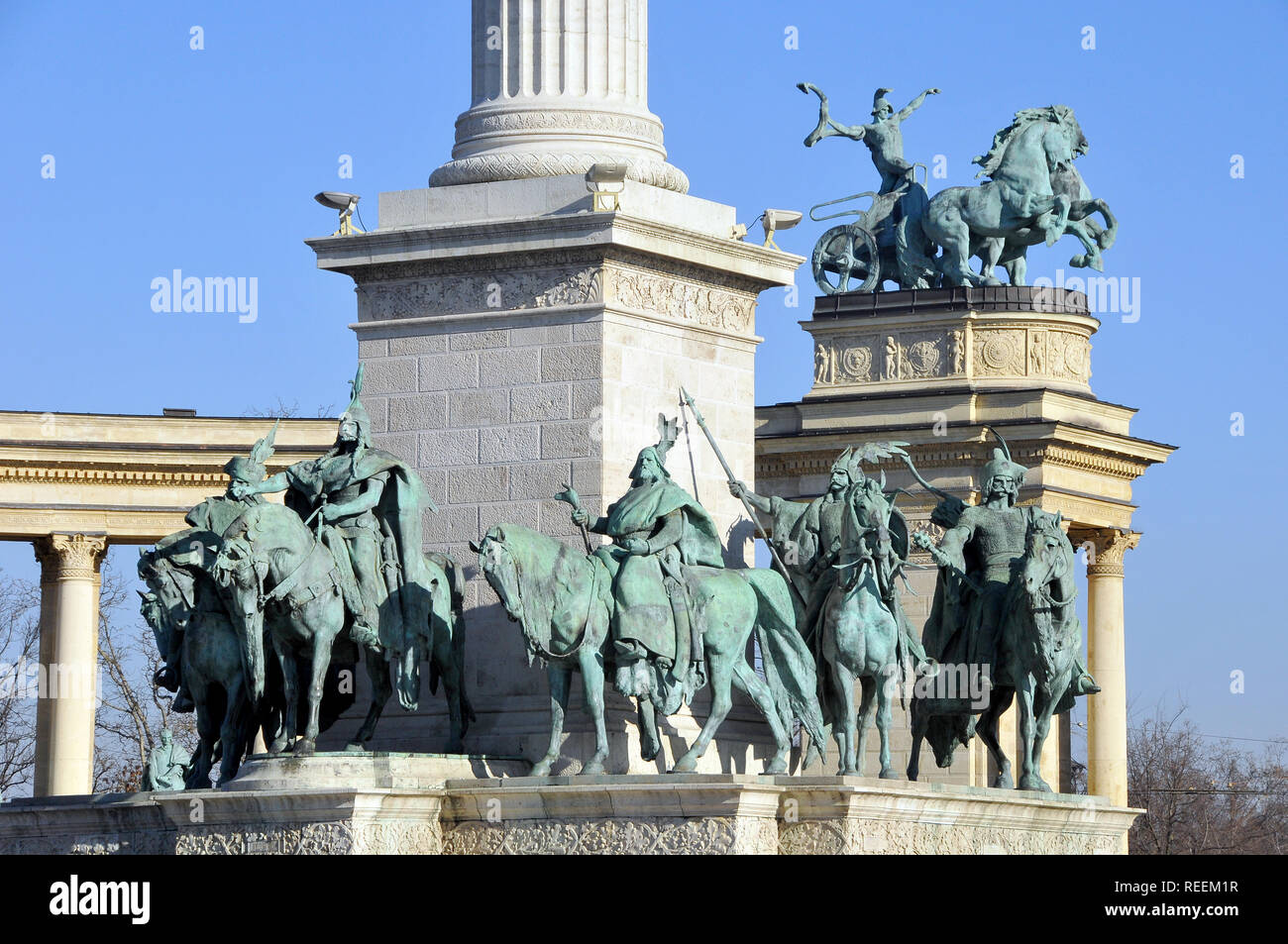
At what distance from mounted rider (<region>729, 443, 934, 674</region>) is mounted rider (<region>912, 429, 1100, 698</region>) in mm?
863

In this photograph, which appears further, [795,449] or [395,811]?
[795,449]

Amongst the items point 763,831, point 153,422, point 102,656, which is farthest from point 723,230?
point 102,656

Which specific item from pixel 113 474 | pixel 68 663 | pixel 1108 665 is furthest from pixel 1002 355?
pixel 68 663

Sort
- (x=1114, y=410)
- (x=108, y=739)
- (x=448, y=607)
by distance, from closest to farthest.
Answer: (x=448, y=607) → (x=1114, y=410) → (x=108, y=739)

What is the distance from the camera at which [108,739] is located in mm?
89250

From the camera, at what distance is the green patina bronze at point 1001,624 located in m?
35.9

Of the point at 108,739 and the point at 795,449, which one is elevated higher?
the point at 795,449

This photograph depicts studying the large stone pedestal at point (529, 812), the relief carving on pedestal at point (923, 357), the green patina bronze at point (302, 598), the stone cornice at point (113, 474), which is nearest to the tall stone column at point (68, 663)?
the stone cornice at point (113, 474)

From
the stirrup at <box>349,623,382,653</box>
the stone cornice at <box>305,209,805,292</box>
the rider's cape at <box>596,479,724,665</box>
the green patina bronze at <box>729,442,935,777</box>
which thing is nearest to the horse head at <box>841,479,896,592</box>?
the green patina bronze at <box>729,442,935,777</box>

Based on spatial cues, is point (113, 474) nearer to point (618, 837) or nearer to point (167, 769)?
point (167, 769)

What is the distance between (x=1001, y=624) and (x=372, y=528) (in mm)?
7616

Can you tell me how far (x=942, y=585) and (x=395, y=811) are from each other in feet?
27.2

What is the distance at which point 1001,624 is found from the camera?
121ft
